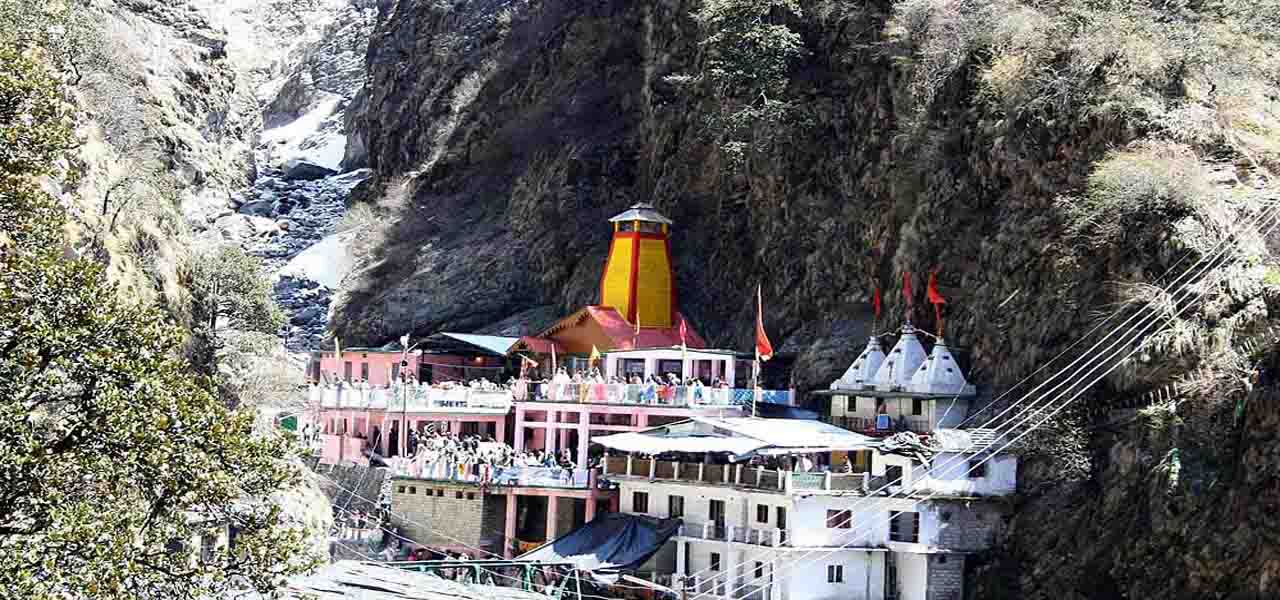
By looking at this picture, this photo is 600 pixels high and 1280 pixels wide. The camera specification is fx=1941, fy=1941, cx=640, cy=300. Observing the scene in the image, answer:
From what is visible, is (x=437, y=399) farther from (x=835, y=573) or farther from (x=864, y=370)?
(x=835, y=573)

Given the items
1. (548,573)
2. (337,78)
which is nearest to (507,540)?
(548,573)

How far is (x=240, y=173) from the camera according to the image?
123m

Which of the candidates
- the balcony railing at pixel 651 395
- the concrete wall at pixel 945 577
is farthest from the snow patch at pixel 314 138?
the concrete wall at pixel 945 577

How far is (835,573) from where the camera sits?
4981cm

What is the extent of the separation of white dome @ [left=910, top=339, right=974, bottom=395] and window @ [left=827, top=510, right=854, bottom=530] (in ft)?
14.4

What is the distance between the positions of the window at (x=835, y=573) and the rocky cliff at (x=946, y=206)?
4.03 meters

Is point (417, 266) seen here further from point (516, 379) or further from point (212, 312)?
point (516, 379)

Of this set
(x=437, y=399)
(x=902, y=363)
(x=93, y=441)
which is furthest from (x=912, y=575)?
(x=93, y=441)

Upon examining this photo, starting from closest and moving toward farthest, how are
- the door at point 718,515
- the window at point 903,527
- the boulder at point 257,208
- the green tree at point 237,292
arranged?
the window at point 903,527 → the door at point 718,515 → the green tree at point 237,292 → the boulder at point 257,208

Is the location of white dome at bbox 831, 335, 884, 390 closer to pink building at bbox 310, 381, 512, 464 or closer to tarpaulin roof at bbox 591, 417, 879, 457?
tarpaulin roof at bbox 591, 417, 879, 457

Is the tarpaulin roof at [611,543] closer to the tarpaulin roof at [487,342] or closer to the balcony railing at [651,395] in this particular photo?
the balcony railing at [651,395]

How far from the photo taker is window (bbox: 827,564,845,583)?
49.8 m

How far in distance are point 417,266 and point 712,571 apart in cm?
3177

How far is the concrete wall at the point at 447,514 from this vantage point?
5791 cm
